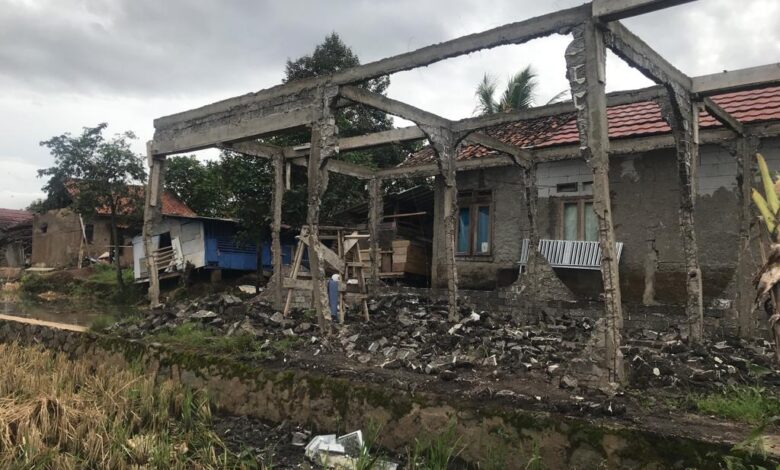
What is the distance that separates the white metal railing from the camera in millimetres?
10852

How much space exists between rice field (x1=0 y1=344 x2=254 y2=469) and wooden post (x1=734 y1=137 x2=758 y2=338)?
24.7 feet

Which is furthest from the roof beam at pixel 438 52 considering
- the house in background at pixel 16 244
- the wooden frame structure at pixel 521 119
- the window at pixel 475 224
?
the house in background at pixel 16 244

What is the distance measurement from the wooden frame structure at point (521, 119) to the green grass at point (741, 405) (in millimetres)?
763

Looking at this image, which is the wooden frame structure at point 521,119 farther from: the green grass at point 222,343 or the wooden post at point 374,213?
the wooden post at point 374,213

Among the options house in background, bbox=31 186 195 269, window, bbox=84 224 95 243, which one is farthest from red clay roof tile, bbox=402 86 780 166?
window, bbox=84 224 95 243

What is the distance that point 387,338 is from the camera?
25.9 ft

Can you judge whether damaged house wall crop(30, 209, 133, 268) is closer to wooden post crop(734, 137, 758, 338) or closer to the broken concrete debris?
the broken concrete debris

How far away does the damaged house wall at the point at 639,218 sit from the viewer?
952cm

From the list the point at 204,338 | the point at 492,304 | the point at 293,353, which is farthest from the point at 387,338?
the point at 492,304

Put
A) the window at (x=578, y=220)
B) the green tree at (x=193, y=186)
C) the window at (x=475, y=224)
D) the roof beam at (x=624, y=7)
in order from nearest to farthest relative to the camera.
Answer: the roof beam at (x=624, y=7), the window at (x=578, y=220), the window at (x=475, y=224), the green tree at (x=193, y=186)

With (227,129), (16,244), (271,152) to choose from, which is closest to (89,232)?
(16,244)

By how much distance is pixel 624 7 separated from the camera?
533cm

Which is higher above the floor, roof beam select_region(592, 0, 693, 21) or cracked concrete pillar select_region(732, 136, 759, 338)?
roof beam select_region(592, 0, 693, 21)

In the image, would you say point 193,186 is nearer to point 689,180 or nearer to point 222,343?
point 222,343
